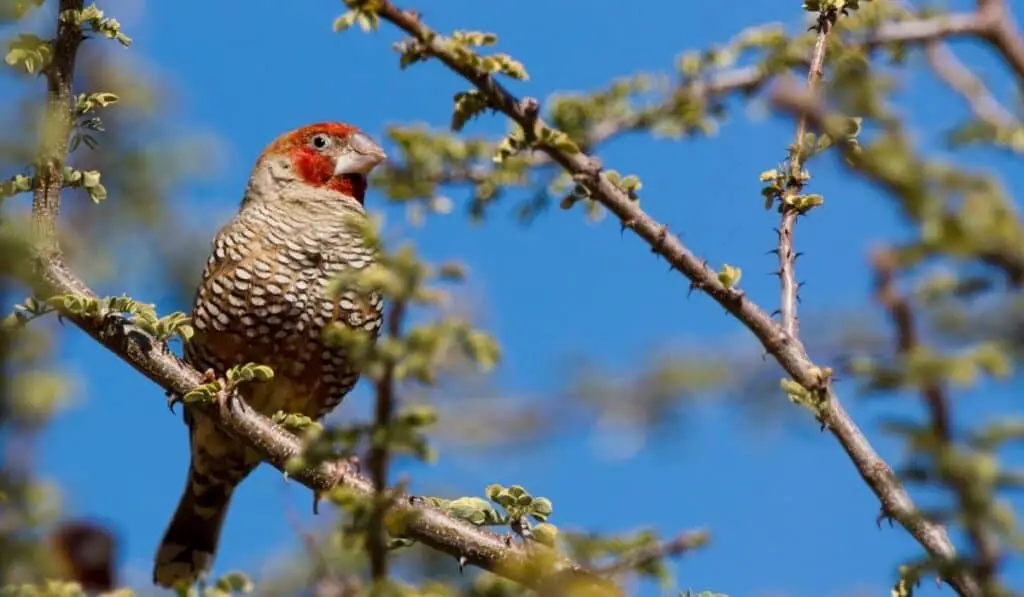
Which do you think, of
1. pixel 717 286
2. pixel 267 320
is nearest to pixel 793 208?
pixel 717 286

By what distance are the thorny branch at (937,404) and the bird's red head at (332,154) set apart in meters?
4.99

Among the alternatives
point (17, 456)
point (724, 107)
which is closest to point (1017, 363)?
point (17, 456)

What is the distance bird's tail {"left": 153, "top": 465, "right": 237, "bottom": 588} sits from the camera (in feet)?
21.0

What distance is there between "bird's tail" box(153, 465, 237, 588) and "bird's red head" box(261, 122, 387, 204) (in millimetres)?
1563

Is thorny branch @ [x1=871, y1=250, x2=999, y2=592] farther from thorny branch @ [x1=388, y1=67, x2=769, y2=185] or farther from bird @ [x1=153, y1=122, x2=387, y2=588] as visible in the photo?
bird @ [x1=153, y1=122, x2=387, y2=588]

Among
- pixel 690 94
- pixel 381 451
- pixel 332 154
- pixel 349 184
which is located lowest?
pixel 381 451

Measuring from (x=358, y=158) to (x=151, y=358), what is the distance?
2.89 m

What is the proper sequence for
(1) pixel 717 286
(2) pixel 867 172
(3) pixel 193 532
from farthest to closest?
(3) pixel 193 532, (1) pixel 717 286, (2) pixel 867 172

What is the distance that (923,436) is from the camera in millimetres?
1682

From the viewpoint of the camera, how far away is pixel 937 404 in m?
1.69

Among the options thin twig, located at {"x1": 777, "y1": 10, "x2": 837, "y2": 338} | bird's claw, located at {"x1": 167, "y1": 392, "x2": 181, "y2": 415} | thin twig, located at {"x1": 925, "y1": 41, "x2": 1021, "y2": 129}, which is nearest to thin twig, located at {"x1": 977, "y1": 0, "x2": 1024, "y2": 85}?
thin twig, located at {"x1": 925, "y1": 41, "x2": 1021, "y2": 129}

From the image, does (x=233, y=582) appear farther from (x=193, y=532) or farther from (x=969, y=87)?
(x=193, y=532)

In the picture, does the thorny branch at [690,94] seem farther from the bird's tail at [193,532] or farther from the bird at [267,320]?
the bird's tail at [193,532]

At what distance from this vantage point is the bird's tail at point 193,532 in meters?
6.39
